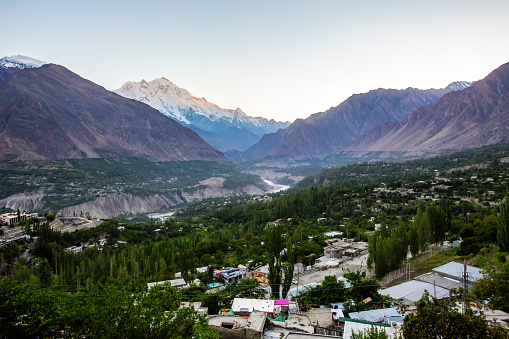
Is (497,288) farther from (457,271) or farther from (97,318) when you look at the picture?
(97,318)

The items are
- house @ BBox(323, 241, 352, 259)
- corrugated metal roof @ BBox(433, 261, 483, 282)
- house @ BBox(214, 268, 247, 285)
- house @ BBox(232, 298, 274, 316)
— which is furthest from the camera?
house @ BBox(323, 241, 352, 259)

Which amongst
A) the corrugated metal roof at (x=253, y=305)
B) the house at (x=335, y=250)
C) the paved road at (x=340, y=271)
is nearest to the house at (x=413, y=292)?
the corrugated metal roof at (x=253, y=305)

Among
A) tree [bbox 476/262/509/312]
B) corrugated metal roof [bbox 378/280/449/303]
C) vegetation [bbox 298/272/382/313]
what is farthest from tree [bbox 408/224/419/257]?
tree [bbox 476/262/509/312]

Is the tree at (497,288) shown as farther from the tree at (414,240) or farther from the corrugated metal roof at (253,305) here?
the tree at (414,240)

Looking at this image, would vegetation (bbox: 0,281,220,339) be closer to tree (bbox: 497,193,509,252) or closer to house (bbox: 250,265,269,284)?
house (bbox: 250,265,269,284)

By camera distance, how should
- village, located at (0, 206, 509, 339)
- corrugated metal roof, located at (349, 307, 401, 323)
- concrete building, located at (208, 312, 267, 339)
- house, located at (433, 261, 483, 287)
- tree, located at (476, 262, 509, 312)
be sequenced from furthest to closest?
house, located at (433, 261, 483, 287) < corrugated metal roof, located at (349, 307, 401, 323) < tree, located at (476, 262, 509, 312) < village, located at (0, 206, 509, 339) < concrete building, located at (208, 312, 267, 339)

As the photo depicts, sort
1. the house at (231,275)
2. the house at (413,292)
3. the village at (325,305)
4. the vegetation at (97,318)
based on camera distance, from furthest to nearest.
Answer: the house at (231,275)
the house at (413,292)
the village at (325,305)
the vegetation at (97,318)
